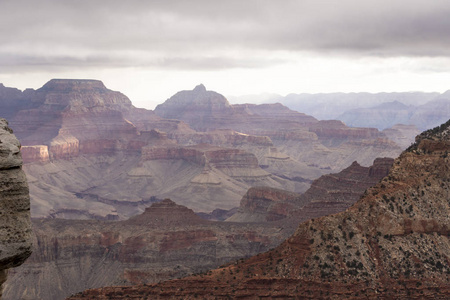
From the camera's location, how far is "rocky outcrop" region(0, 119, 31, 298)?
17.6 meters

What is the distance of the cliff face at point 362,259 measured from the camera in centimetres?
4362

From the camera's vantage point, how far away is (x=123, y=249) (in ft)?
329

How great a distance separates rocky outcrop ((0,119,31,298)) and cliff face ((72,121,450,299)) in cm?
2855

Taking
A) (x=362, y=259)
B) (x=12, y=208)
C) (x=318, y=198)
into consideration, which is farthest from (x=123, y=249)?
(x=12, y=208)

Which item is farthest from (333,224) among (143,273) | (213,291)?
(143,273)

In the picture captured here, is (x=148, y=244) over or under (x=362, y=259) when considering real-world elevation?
under

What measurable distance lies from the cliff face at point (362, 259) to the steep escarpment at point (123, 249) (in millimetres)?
45898

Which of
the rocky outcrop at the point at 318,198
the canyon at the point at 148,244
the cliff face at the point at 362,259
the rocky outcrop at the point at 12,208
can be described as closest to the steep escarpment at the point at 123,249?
the canyon at the point at 148,244

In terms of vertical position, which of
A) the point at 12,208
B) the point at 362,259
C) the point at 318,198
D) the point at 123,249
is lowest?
the point at 123,249

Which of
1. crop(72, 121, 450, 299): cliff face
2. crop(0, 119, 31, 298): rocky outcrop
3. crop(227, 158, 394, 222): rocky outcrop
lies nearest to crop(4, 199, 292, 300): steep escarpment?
crop(227, 158, 394, 222): rocky outcrop

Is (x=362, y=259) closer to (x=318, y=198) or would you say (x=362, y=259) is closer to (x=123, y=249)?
(x=123, y=249)

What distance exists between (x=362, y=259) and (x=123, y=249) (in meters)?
61.9

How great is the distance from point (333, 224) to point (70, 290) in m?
61.8

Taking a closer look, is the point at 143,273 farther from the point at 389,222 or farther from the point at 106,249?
the point at 389,222
